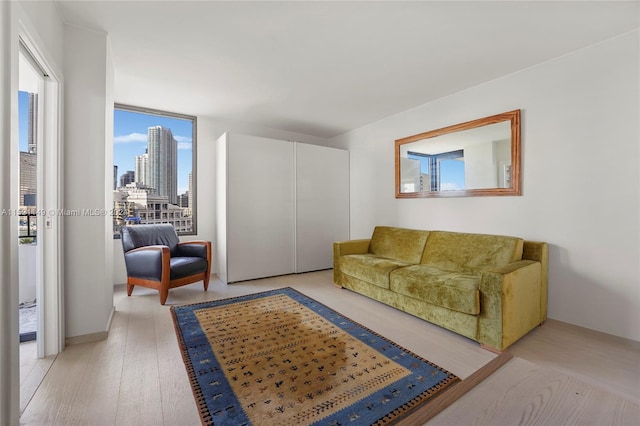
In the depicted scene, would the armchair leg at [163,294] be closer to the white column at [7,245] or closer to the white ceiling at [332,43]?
the white column at [7,245]

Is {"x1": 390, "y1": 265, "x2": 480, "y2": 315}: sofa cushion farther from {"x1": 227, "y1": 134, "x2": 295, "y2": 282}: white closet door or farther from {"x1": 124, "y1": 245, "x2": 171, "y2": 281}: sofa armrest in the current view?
{"x1": 124, "y1": 245, "x2": 171, "y2": 281}: sofa armrest

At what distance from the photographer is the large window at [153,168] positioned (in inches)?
159

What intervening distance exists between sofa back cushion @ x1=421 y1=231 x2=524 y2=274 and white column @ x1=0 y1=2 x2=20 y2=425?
333cm

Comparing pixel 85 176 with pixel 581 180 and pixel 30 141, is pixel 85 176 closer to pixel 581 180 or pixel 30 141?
pixel 30 141

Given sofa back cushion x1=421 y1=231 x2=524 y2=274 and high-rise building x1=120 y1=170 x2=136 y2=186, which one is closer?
sofa back cushion x1=421 y1=231 x2=524 y2=274

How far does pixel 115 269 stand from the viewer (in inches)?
154

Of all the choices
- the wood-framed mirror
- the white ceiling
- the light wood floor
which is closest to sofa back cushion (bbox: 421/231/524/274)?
the wood-framed mirror

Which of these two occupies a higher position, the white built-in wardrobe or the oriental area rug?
the white built-in wardrobe

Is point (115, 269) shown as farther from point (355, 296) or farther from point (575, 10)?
point (575, 10)

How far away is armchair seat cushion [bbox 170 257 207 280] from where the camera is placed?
324 cm

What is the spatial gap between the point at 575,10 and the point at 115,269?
5.50 metres

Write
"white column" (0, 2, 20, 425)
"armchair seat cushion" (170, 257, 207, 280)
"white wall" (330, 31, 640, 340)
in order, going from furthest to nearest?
"armchair seat cushion" (170, 257, 207, 280)
"white wall" (330, 31, 640, 340)
"white column" (0, 2, 20, 425)

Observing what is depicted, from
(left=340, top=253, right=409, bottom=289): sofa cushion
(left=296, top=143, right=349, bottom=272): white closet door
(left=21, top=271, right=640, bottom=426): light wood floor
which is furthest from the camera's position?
(left=296, top=143, right=349, bottom=272): white closet door

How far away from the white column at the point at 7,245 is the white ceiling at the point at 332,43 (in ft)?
3.34
